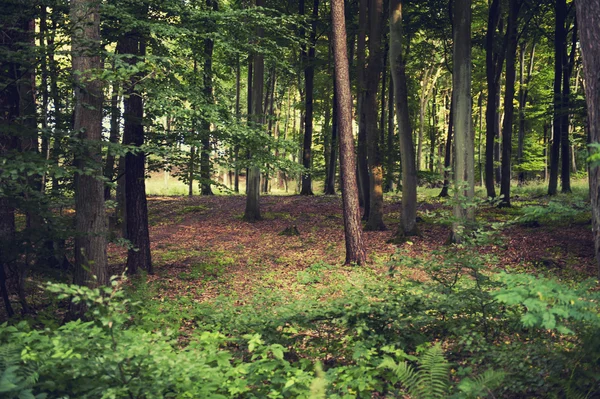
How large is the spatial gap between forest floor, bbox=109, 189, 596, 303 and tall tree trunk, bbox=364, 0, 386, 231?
0.82m

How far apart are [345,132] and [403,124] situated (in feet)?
12.4

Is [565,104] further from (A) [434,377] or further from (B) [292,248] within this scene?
(A) [434,377]

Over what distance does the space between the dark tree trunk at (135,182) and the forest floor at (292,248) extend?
67cm

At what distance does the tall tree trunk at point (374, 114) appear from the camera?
1586cm

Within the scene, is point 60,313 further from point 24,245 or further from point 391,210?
point 391,210

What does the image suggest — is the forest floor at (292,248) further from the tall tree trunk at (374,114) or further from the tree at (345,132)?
the tree at (345,132)

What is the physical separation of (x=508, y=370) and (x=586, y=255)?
29.0ft

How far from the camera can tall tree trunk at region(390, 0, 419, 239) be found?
48.8 feet

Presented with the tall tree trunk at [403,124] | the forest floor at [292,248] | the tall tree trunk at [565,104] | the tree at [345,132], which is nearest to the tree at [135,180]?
the forest floor at [292,248]

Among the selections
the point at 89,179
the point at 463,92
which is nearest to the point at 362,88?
the point at 463,92

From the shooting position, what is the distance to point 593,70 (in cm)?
486

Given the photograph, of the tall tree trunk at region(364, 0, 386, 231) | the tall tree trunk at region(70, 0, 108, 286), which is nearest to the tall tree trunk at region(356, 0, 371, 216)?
the tall tree trunk at region(364, 0, 386, 231)

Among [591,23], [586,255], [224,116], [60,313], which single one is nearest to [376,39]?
[224,116]

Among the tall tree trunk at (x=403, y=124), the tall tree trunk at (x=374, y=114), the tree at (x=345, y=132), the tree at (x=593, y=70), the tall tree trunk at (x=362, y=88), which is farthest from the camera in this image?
the tall tree trunk at (x=362, y=88)
